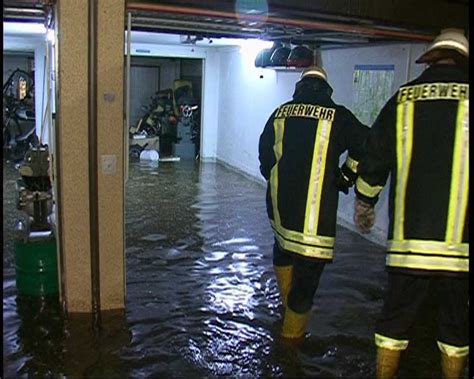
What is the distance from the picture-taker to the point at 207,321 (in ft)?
12.4

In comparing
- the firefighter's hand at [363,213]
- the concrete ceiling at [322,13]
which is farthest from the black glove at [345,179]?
the concrete ceiling at [322,13]

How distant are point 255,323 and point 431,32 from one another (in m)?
2.63

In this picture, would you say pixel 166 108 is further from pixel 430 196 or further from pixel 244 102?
pixel 430 196

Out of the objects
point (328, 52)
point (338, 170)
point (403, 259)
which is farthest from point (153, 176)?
point (403, 259)

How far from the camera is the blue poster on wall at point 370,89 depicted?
5.62m

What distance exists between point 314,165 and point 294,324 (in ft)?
3.31

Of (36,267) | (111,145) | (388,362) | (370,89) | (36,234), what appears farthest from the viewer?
(370,89)

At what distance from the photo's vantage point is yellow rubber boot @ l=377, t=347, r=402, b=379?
9.30 feet

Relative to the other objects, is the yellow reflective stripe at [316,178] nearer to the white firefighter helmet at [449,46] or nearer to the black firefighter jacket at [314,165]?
the black firefighter jacket at [314,165]

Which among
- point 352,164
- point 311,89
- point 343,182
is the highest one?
point 311,89

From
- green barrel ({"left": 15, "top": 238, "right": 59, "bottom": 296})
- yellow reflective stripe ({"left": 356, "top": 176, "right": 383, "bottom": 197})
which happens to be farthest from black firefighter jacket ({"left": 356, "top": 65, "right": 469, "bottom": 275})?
green barrel ({"left": 15, "top": 238, "right": 59, "bottom": 296})

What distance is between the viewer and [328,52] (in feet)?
22.4

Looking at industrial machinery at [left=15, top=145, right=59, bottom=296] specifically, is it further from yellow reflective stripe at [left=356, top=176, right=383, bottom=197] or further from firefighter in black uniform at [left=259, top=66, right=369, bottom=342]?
yellow reflective stripe at [left=356, top=176, right=383, bottom=197]

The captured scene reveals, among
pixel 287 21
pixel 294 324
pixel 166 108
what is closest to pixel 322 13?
pixel 287 21
